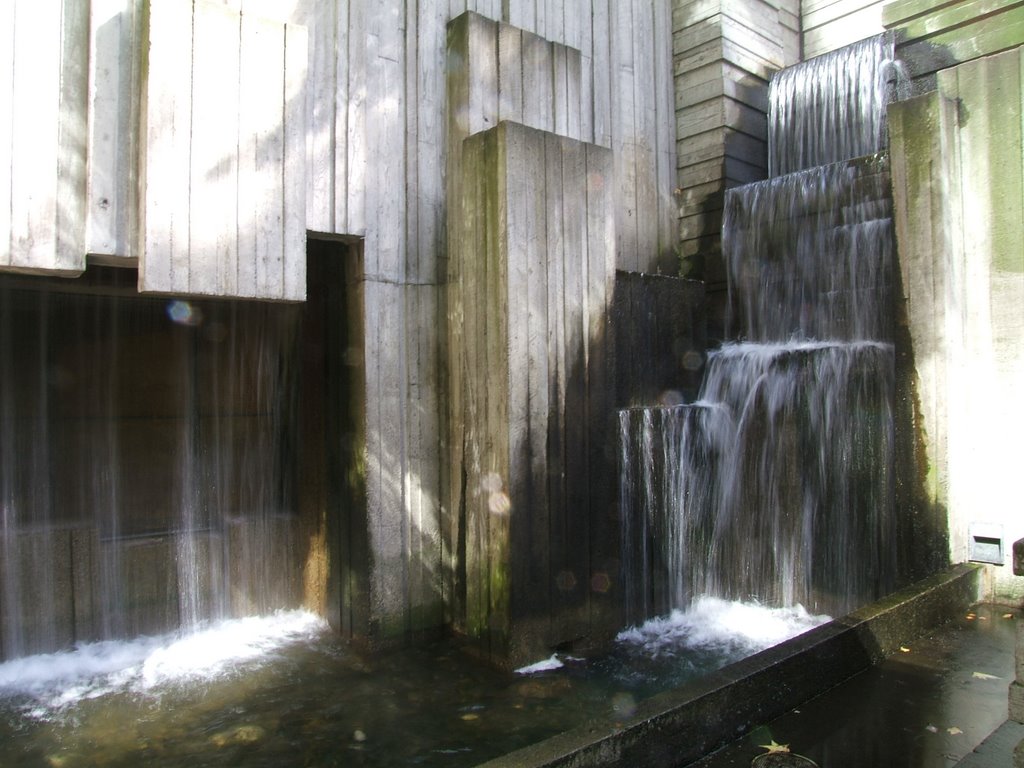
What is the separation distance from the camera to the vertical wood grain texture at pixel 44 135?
4000mm

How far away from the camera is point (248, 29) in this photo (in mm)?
4574

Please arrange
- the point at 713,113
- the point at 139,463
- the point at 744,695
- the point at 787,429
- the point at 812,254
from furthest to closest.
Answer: the point at 713,113
the point at 812,254
the point at 787,429
the point at 139,463
the point at 744,695

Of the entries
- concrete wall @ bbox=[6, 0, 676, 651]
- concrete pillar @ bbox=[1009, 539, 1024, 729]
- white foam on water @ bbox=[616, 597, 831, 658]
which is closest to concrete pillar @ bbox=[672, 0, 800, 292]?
concrete wall @ bbox=[6, 0, 676, 651]

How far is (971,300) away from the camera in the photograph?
5676 mm

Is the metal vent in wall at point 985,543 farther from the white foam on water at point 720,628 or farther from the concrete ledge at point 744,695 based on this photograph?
the white foam on water at point 720,628

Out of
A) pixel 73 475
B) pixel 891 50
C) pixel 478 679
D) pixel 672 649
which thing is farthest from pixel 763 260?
pixel 73 475

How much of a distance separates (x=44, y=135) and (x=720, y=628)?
17.4 feet

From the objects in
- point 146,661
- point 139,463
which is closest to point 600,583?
point 146,661

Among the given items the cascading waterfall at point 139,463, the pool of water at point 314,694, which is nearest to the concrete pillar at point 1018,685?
the pool of water at point 314,694

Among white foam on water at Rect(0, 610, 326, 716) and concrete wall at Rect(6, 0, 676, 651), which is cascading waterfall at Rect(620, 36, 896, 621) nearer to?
concrete wall at Rect(6, 0, 676, 651)

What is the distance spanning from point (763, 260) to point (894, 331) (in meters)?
1.63

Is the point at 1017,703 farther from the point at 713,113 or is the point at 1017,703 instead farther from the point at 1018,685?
the point at 713,113

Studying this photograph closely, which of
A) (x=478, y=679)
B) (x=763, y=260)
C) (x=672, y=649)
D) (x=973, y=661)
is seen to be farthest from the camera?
(x=763, y=260)

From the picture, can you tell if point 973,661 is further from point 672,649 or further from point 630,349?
point 630,349
